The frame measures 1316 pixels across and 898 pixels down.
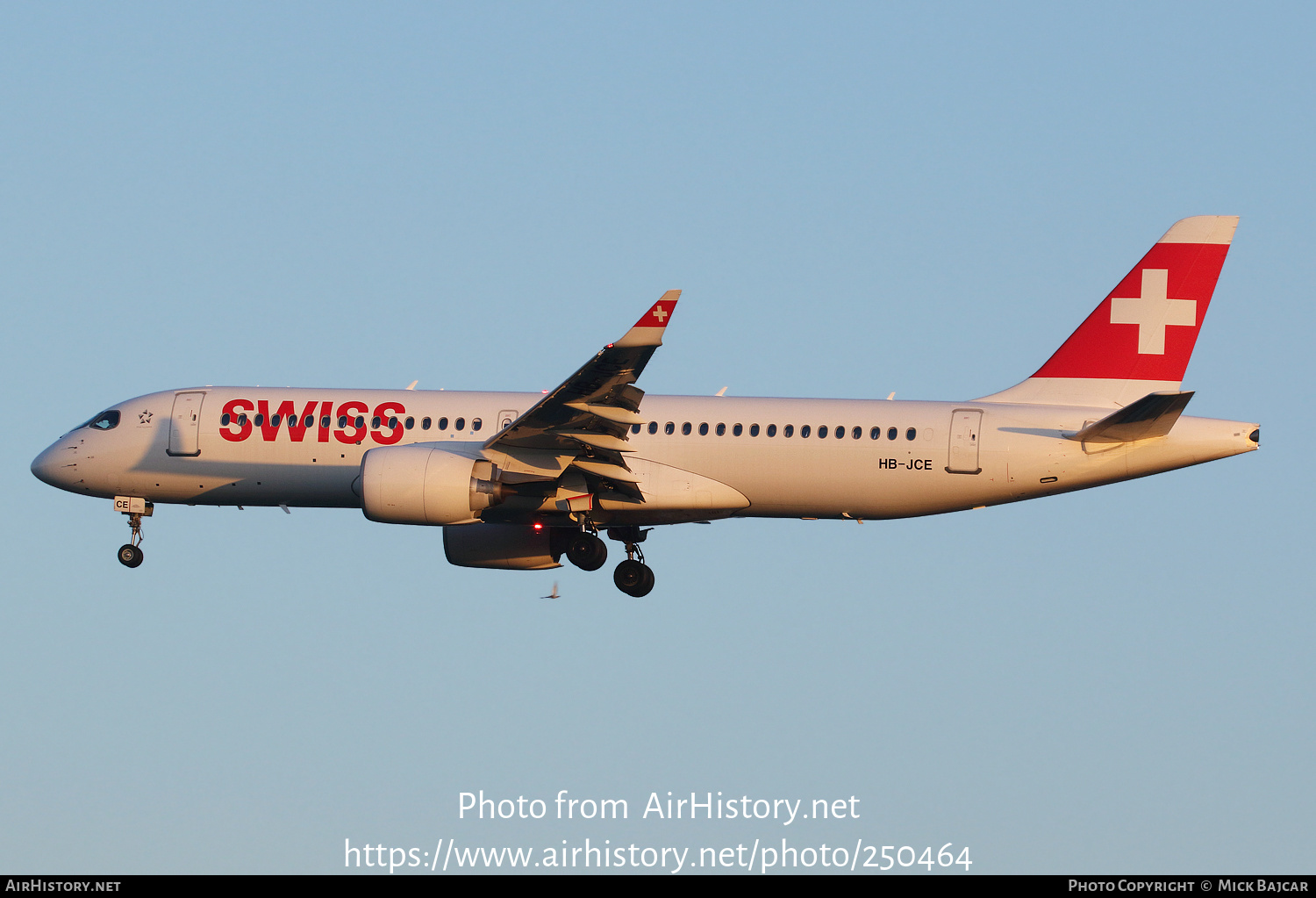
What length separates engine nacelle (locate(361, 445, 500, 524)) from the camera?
35344 mm

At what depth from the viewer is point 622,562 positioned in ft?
132

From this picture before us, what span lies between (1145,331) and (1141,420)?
3613mm

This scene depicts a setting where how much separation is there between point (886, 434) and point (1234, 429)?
7.48 metres

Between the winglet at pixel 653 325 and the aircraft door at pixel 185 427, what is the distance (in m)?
13.4

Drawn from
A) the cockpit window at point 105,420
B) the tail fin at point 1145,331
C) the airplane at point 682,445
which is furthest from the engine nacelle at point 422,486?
the tail fin at point 1145,331

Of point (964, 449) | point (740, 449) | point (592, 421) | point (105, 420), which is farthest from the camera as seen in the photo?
point (105, 420)

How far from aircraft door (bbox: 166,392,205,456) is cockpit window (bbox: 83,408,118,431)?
1904 mm

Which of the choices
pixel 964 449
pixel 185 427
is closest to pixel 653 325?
pixel 964 449

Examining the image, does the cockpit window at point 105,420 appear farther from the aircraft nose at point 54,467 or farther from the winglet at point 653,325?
the winglet at point 653,325

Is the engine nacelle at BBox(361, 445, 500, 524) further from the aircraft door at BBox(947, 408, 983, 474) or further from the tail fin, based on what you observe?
the tail fin

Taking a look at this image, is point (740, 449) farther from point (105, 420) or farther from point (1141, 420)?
point (105, 420)

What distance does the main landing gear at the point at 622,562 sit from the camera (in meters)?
39.2

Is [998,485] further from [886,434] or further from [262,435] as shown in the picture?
[262,435]

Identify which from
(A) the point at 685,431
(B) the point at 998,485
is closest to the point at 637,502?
(A) the point at 685,431
